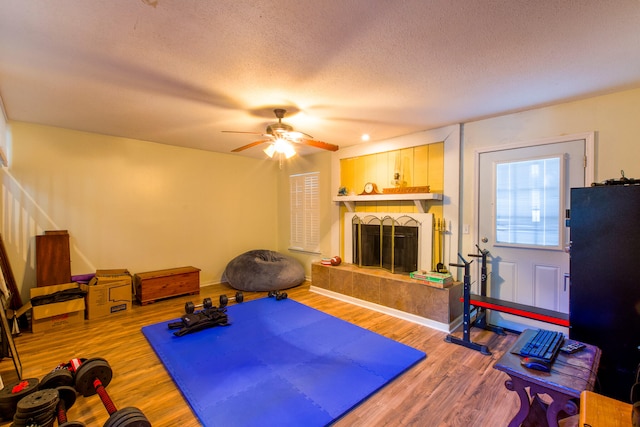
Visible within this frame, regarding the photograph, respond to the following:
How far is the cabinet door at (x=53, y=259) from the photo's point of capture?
3.75 m

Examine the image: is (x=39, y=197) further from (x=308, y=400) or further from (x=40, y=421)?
(x=308, y=400)

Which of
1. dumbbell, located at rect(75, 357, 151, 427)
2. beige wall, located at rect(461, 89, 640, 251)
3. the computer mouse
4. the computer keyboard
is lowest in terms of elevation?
dumbbell, located at rect(75, 357, 151, 427)

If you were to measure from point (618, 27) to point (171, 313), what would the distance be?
5.26 m

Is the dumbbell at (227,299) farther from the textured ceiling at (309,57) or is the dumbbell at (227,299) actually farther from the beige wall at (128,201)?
the textured ceiling at (309,57)

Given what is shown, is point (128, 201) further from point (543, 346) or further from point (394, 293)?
point (543, 346)

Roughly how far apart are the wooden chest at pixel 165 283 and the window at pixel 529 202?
15.4 ft

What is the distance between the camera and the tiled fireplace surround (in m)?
3.48

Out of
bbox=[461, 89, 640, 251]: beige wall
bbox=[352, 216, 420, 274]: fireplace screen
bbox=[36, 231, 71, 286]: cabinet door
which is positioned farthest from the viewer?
bbox=[352, 216, 420, 274]: fireplace screen

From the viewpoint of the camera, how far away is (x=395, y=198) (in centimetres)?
428

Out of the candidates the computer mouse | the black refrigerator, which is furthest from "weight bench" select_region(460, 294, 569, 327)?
the computer mouse

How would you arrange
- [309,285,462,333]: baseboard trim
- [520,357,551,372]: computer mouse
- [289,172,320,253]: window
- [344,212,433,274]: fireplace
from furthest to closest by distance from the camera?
[289,172,320,253]: window < [344,212,433,274]: fireplace < [309,285,462,333]: baseboard trim < [520,357,551,372]: computer mouse

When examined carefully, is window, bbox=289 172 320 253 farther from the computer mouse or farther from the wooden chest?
the computer mouse

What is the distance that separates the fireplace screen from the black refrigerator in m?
2.05

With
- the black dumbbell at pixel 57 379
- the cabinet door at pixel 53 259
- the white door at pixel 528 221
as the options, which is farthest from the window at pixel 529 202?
the cabinet door at pixel 53 259
